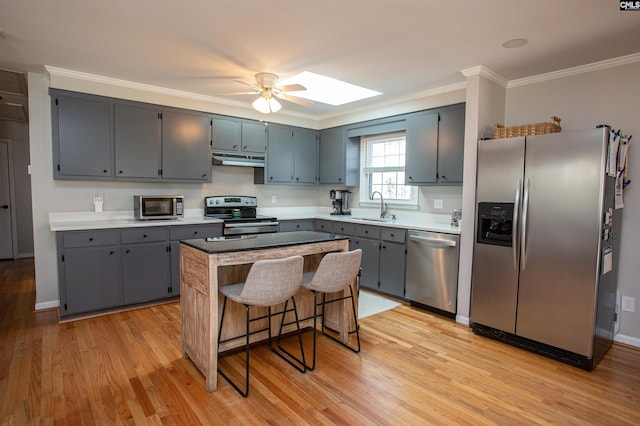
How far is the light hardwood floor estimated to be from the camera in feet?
6.64

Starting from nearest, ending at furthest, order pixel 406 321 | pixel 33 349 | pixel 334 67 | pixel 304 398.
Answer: pixel 304 398, pixel 33 349, pixel 334 67, pixel 406 321

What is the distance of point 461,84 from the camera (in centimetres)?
370

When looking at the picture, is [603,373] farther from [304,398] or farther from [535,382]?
[304,398]

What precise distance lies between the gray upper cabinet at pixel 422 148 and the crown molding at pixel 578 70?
88 centimetres

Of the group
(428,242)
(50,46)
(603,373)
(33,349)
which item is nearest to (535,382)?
(603,373)

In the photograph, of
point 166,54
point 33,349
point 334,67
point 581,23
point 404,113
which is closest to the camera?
point 581,23

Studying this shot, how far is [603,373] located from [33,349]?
4.46 m

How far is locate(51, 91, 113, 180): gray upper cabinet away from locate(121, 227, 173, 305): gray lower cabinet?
82 cm

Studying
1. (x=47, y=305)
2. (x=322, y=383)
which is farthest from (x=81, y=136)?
(x=322, y=383)

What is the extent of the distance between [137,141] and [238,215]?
4.98 feet

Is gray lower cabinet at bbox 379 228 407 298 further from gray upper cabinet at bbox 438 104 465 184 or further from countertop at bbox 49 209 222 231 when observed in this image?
countertop at bbox 49 209 222 231

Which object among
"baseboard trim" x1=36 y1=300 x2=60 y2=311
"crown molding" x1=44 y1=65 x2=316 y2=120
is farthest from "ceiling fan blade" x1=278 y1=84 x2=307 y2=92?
"baseboard trim" x1=36 y1=300 x2=60 y2=311

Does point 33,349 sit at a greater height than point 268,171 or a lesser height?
lesser

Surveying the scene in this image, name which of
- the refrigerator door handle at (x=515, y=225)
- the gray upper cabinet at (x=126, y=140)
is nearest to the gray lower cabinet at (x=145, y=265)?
the gray upper cabinet at (x=126, y=140)
